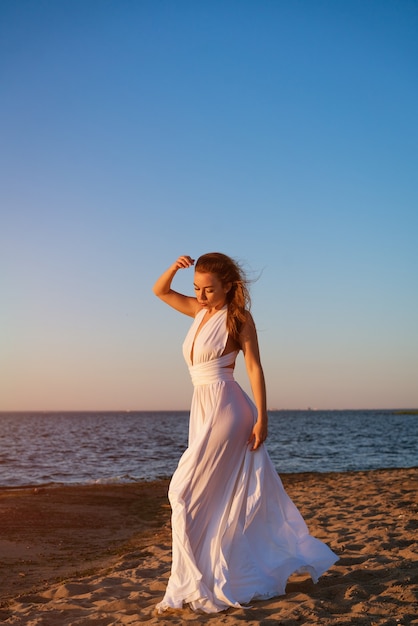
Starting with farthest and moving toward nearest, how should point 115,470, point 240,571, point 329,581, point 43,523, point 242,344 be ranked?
point 115,470 < point 43,523 < point 329,581 < point 242,344 < point 240,571

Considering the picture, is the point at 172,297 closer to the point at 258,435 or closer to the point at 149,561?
the point at 258,435

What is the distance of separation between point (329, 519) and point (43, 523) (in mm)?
5005

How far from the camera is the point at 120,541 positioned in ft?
30.5

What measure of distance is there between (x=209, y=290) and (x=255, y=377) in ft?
2.36

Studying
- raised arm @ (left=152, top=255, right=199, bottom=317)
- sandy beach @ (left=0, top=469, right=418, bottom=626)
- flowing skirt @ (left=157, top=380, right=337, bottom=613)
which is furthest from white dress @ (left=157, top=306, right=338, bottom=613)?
raised arm @ (left=152, top=255, right=199, bottom=317)

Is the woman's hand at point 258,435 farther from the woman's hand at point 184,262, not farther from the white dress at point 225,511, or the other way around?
the woman's hand at point 184,262

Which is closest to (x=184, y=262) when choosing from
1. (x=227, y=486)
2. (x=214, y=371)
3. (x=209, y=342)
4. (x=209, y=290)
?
(x=209, y=290)

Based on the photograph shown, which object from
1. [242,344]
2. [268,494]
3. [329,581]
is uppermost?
[242,344]

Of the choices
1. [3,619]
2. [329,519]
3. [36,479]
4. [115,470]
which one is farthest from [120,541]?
[115,470]

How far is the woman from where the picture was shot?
4.14 meters

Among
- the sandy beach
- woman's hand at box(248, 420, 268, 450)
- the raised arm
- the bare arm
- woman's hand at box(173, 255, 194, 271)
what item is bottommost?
the sandy beach

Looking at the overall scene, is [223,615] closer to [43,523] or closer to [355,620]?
[355,620]

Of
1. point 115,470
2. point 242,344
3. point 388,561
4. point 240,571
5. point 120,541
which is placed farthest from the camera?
point 115,470

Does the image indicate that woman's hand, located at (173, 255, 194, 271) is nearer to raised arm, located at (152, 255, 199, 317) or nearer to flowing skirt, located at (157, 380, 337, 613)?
raised arm, located at (152, 255, 199, 317)
